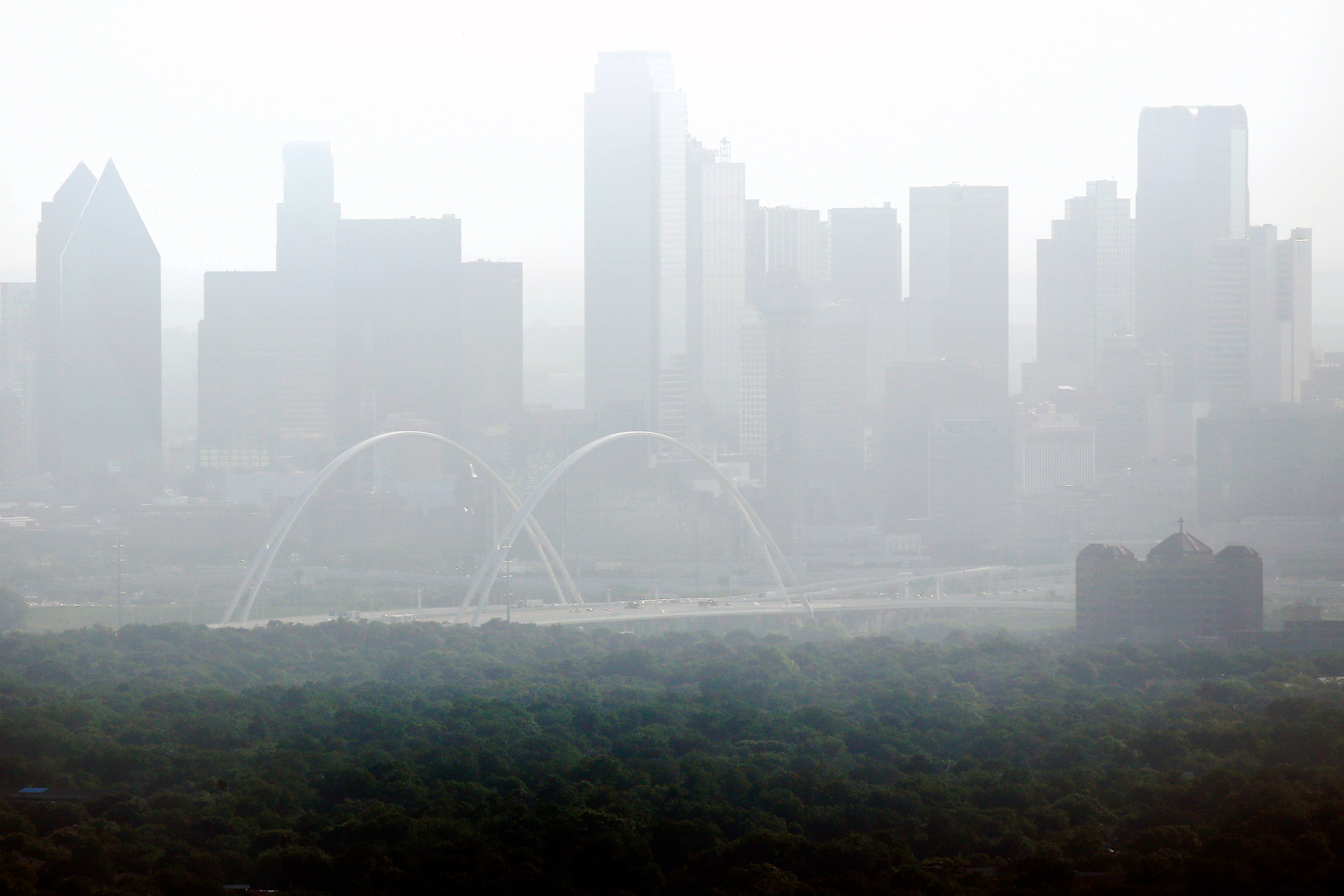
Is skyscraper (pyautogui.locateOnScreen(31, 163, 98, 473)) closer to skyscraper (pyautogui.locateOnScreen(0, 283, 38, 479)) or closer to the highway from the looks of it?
skyscraper (pyautogui.locateOnScreen(0, 283, 38, 479))

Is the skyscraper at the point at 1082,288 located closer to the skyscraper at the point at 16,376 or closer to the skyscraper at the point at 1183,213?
the skyscraper at the point at 1183,213

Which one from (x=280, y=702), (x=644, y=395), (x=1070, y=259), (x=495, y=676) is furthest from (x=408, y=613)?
(x=1070, y=259)

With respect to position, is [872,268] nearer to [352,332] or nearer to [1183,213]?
[1183,213]

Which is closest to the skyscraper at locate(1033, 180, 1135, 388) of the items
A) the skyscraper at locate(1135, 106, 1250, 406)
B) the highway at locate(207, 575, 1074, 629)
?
the skyscraper at locate(1135, 106, 1250, 406)

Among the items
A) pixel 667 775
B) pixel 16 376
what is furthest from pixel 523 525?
pixel 16 376

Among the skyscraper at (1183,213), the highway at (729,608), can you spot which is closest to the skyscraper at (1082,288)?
the skyscraper at (1183,213)

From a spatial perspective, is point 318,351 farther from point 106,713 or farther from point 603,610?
point 106,713
